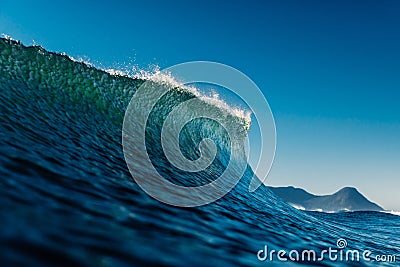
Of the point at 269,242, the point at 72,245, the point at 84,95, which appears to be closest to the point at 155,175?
the point at 269,242

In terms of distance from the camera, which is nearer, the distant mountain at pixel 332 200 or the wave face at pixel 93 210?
the wave face at pixel 93 210

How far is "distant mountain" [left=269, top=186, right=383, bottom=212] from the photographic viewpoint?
96075 millimetres

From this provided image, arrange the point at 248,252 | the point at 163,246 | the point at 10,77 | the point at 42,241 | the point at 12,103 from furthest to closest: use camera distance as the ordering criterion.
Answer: the point at 10,77, the point at 12,103, the point at 248,252, the point at 163,246, the point at 42,241

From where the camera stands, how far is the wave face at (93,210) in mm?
3469

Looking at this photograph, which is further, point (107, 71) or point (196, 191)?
point (107, 71)

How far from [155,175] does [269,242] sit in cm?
307

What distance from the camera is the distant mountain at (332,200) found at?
96075 millimetres

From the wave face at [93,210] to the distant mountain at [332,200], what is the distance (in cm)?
8764

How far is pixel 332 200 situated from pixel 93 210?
108385mm

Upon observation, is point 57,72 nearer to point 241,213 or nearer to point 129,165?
point 129,165

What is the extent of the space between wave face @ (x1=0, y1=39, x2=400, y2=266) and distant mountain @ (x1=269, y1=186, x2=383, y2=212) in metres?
87.6

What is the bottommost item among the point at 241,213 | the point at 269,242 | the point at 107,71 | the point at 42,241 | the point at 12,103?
the point at 42,241

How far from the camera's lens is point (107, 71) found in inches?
821

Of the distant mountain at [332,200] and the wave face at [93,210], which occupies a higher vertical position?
the distant mountain at [332,200]
